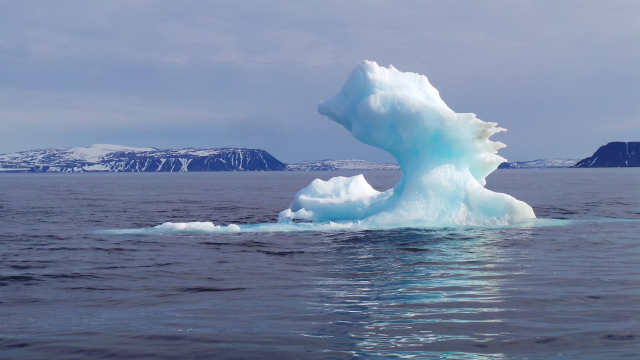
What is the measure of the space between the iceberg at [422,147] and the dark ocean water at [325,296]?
96.6 inches

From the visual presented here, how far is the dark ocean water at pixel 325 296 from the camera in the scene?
5.84m

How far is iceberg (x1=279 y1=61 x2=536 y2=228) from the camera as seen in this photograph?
1795 centimetres

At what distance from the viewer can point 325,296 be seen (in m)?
8.21

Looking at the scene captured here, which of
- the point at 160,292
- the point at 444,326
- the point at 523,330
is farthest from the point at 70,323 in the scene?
the point at 523,330

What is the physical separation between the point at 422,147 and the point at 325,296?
11851 millimetres

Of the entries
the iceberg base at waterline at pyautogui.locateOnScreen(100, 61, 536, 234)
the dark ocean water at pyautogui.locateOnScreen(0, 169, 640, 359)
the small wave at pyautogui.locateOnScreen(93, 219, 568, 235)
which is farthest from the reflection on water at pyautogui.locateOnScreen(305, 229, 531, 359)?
the iceberg base at waterline at pyautogui.locateOnScreen(100, 61, 536, 234)

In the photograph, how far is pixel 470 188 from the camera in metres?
18.2

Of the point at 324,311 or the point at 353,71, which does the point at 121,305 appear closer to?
the point at 324,311

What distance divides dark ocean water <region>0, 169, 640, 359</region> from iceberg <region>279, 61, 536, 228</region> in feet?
8.05

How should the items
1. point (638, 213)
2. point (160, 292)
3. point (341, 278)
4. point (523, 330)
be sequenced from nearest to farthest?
point (523, 330) → point (160, 292) → point (341, 278) → point (638, 213)

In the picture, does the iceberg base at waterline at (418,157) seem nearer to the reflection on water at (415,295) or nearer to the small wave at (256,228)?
the small wave at (256,228)

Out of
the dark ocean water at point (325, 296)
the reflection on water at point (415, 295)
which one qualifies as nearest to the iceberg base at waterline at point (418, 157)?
the dark ocean water at point (325, 296)

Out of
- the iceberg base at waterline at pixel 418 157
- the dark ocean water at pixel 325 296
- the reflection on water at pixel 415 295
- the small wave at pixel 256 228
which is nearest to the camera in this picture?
the dark ocean water at pixel 325 296

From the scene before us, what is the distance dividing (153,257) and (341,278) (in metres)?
5.05
